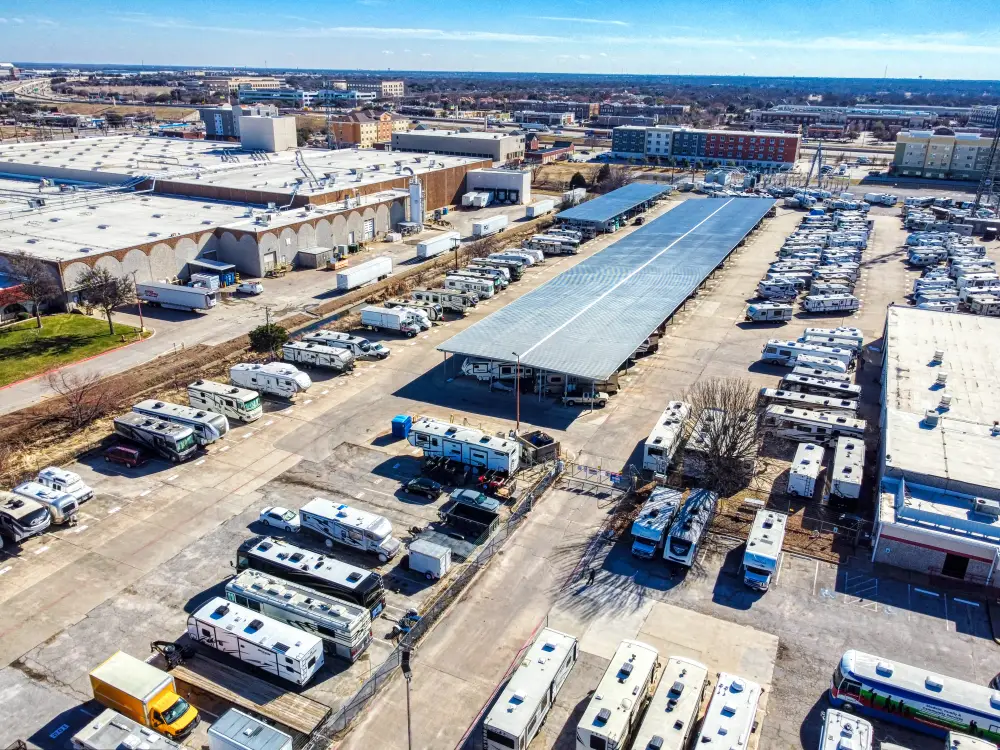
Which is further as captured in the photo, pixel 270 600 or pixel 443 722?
pixel 270 600

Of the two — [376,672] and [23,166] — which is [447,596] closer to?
[376,672]

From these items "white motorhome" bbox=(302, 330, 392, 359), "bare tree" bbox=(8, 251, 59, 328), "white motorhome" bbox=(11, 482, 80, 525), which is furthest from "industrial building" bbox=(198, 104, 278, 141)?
"white motorhome" bbox=(11, 482, 80, 525)

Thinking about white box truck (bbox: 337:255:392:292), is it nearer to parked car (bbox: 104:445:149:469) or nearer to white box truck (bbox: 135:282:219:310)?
white box truck (bbox: 135:282:219:310)

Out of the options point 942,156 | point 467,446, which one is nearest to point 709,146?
point 942,156

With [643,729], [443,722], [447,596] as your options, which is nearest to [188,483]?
[447,596]

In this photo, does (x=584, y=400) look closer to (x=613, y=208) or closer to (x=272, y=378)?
(x=272, y=378)

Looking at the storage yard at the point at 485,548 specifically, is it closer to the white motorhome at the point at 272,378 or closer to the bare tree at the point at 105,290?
the white motorhome at the point at 272,378
